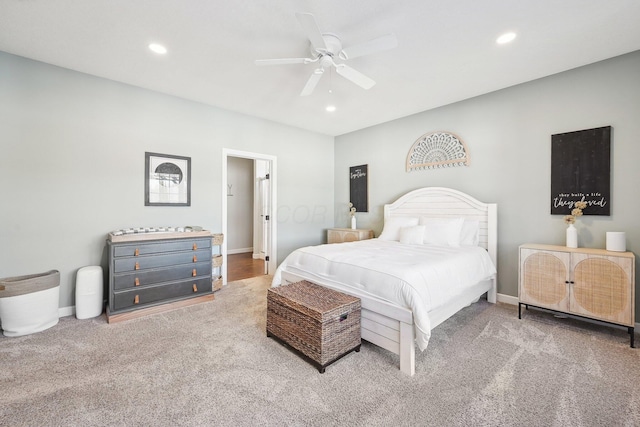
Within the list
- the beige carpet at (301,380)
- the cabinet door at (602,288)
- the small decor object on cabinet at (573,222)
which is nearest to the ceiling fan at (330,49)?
the beige carpet at (301,380)

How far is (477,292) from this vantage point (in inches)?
118

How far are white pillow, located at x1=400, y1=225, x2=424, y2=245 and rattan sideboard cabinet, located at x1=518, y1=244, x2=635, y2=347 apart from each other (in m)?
1.11

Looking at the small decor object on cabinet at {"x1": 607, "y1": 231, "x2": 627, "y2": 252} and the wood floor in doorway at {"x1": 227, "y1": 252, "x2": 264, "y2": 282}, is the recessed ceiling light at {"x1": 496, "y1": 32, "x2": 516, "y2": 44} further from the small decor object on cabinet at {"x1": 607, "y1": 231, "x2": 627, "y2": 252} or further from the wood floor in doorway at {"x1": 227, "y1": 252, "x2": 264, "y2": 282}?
the wood floor in doorway at {"x1": 227, "y1": 252, "x2": 264, "y2": 282}

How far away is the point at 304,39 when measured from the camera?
236 centimetres

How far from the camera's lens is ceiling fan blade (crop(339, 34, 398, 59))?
6.32 ft

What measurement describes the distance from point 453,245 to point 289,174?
9.77ft

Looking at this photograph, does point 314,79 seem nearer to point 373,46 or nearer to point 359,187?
point 373,46

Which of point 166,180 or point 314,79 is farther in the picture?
point 166,180

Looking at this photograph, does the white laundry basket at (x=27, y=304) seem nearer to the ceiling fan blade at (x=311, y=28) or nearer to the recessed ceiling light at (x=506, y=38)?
the ceiling fan blade at (x=311, y=28)

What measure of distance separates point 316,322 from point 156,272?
84.9 inches

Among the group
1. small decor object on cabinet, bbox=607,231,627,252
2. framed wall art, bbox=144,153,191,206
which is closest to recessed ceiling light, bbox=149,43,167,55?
→ framed wall art, bbox=144,153,191,206

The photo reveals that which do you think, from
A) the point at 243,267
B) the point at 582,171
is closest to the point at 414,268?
the point at 582,171

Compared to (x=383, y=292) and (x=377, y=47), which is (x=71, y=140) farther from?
(x=383, y=292)

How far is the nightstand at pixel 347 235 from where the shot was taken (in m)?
4.75
